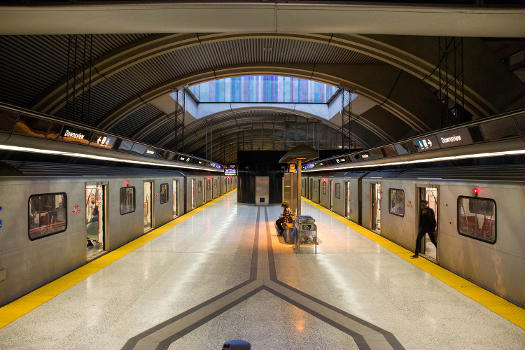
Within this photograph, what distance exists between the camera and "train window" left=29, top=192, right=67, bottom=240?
5371mm

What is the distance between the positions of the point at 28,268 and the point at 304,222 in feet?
21.0

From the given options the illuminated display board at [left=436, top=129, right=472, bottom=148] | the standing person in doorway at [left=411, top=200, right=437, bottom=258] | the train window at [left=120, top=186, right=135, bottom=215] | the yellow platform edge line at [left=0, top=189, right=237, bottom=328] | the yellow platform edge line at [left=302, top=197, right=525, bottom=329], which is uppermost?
the illuminated display board at [left=436, top=129, right=472, bottom=148]

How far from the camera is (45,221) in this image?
18.7ft

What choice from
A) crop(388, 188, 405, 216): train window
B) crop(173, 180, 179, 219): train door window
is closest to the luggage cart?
crop(388, 188, 405, 216): train window

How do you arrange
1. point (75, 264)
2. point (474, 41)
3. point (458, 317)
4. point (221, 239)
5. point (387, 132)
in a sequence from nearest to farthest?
point (458, 317), point (75, 264), point (474, 41), point (221, 239), point (387, 132)

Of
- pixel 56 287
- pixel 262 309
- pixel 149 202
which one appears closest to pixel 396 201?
pixel 262 309

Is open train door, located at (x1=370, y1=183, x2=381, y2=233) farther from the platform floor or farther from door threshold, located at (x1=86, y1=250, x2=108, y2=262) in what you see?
door threshold, located at (x1=86, y1=250, x2=108, y2=262)

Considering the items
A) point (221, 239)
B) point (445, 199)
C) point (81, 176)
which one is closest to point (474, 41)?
point (445, 199)

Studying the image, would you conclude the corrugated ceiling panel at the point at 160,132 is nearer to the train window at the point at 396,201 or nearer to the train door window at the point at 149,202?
the train door window at the point at 149,202

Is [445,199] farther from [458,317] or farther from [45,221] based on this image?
[45,221]

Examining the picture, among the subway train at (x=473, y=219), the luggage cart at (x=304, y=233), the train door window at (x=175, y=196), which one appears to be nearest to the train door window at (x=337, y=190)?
the subway train at (x=473, y=219)

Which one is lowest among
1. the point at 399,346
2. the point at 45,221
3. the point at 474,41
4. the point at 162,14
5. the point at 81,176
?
the point at 399,346

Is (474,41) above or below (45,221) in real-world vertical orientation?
above

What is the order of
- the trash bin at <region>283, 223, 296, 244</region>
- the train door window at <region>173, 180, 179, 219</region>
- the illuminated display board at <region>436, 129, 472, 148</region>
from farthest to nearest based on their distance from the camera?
the train door window at <region>173, 180, 179, 219</region>
the trash bin at <region>283, 223, 296, 244</region>
the illuminated display board at <region>436, 129, 472, 148</region>
